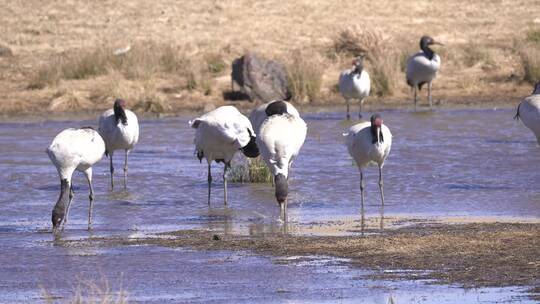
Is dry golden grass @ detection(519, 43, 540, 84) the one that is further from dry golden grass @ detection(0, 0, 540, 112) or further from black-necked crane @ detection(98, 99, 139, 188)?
black-necked crane @ detection(98, 99, 139, 188)

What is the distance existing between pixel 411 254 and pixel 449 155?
25.8ft

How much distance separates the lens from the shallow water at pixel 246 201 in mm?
9156

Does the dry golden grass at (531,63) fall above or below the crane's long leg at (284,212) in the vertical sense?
below

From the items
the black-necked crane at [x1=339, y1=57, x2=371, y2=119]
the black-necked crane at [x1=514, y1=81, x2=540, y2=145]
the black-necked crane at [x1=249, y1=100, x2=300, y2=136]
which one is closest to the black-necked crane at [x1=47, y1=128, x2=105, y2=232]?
the black-necked crane at [x1=249, y1=100, x2=300, y2=136]

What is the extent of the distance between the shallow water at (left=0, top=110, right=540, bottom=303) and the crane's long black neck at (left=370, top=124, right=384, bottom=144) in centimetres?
68

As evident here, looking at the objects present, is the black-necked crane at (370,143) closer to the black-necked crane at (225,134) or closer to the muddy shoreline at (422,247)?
the black-necked crane at (225,134)

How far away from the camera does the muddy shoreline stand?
9164 millimetres

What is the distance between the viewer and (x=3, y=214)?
535 inches

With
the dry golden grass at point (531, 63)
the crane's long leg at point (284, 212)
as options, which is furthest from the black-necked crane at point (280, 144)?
the dry golden grass at point (531, 63)

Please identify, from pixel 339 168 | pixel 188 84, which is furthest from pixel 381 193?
pixel 188 84

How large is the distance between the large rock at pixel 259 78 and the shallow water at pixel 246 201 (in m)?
1.55

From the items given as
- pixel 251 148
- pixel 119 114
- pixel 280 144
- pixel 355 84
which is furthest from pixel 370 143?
pixel 355 84

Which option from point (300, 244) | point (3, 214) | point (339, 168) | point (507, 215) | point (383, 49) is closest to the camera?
point (300, 244)

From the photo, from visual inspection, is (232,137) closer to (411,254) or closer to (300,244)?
(300,244)
